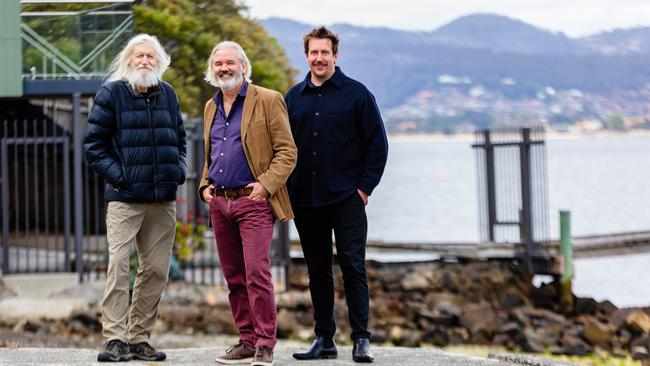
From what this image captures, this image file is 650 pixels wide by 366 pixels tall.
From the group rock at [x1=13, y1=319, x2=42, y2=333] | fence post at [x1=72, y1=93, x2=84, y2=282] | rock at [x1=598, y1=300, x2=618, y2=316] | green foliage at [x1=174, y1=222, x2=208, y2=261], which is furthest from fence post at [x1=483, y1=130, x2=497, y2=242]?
rock at [x1=13, y1=319, x2=42, y2=333]

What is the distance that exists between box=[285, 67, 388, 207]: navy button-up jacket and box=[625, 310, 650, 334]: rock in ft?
41.7

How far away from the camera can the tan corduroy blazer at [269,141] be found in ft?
23.8

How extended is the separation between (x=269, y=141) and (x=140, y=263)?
1.20 meters

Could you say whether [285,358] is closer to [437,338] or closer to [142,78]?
[142,78]

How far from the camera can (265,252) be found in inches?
288

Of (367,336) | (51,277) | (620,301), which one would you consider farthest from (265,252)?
(620,301)

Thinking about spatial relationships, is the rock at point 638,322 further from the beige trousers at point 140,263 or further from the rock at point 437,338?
the beige trousers at point 140,263

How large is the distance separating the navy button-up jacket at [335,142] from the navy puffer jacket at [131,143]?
32.6 inches

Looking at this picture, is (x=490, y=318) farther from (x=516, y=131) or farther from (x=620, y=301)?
(x=620, y=301)

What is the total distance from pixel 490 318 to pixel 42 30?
8.54 meters

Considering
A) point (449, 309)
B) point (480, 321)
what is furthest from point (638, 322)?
point (449, 309)

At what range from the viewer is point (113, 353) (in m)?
7.51

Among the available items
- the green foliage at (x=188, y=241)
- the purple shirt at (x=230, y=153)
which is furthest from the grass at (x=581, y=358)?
the purple shirt at (x=230, y=153)

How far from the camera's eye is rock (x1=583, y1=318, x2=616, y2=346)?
18.4 metres
